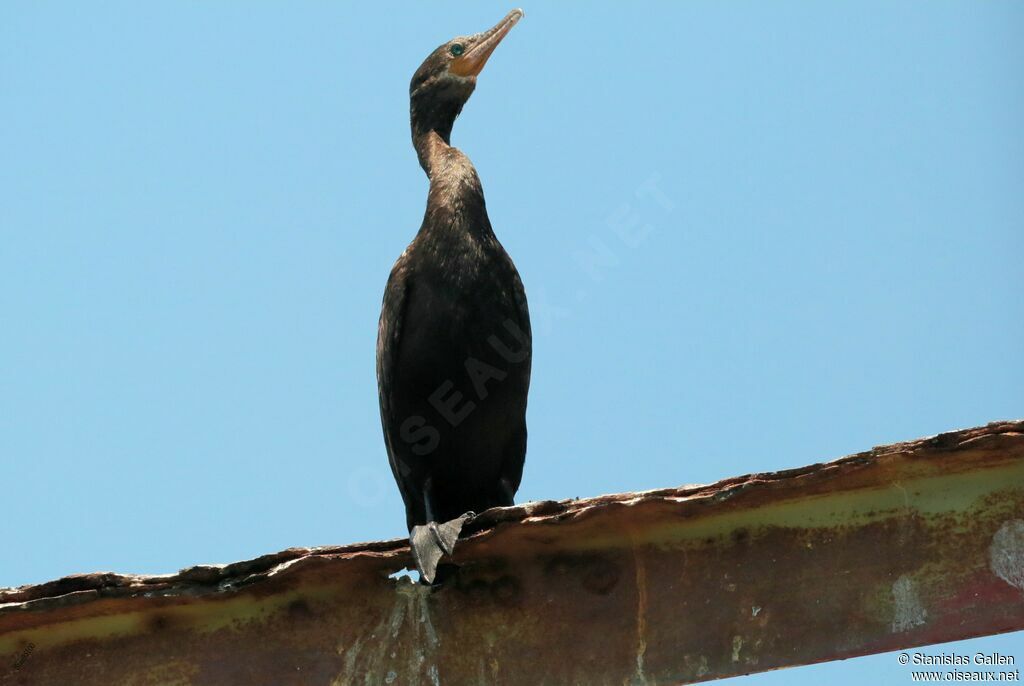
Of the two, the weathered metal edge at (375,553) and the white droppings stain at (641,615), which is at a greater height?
the weathered metal edge at (375,553)

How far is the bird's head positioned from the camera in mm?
7516

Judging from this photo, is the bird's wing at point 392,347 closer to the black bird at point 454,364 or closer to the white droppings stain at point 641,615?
the black bird at point 454,364

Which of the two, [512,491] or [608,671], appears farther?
[512,491]

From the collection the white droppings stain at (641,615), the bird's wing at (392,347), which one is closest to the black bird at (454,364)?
the bird's wing at (392,347)

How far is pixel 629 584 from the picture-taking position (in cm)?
→ 379

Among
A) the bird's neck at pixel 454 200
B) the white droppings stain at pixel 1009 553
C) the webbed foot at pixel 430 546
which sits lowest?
the white droppings stain at pixel 1009 553

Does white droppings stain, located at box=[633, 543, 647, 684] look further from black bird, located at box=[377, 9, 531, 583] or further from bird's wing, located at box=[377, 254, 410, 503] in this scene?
bird's wing, located at box=[377, 254, 410, 503]

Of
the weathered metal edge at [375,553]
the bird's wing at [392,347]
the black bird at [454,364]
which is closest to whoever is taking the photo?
the weathered metal edge at [375,553]

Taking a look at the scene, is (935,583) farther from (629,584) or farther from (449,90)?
(449,90)

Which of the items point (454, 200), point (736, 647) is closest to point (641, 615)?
point (736, 647)

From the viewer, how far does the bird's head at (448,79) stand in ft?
24.7

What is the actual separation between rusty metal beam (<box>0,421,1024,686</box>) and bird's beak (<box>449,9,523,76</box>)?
166 inches

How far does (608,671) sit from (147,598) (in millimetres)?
1321

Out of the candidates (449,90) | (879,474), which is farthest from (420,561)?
(449,90)
